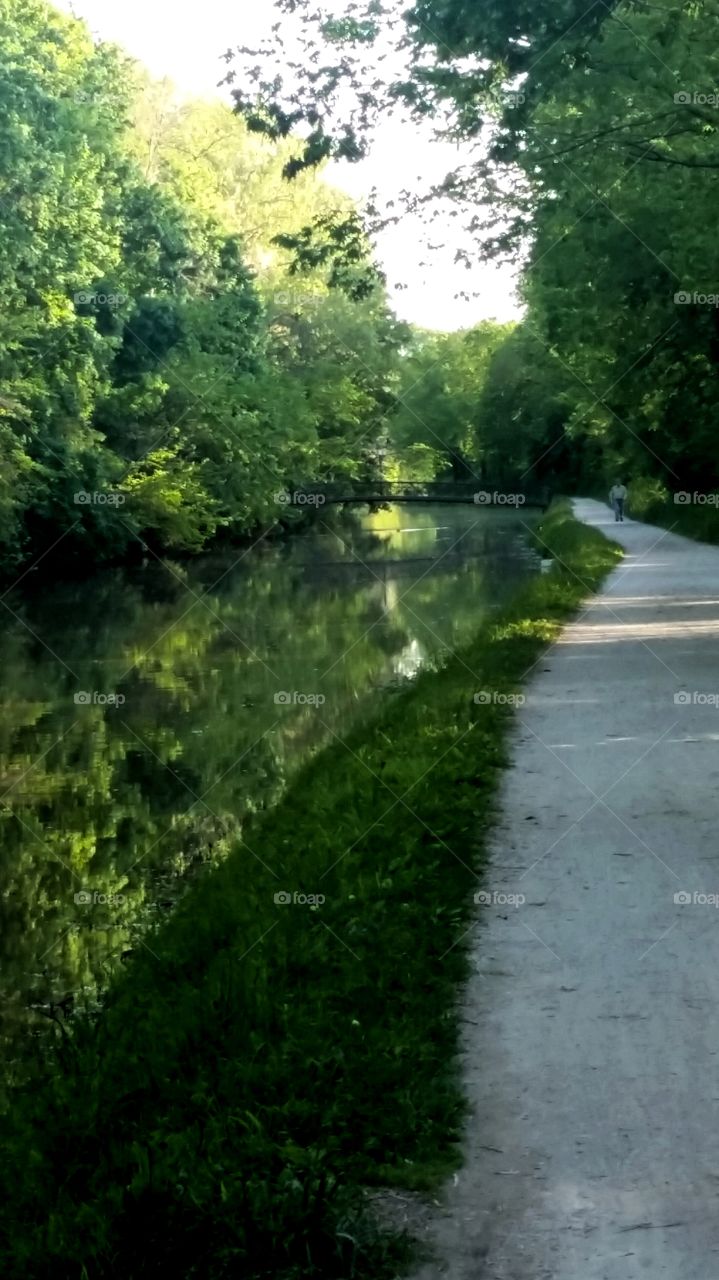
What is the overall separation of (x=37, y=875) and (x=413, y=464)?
7790 centimetres

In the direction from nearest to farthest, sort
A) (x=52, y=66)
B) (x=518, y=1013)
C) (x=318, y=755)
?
(x=518, y=1013) → (x=318, y=755) → (x=52, y=66)

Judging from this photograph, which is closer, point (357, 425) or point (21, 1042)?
point (21, 1042)

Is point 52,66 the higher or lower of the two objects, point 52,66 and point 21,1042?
the higher

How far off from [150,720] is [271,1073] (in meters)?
12.2

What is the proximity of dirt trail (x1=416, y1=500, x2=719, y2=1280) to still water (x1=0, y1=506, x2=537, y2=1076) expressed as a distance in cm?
240

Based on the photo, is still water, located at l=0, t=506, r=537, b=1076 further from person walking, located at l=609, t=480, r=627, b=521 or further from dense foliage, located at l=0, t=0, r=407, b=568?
person walking, located at l=609, t=480, r=627, b=521

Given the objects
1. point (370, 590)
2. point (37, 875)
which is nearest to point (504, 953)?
point (37, 875)

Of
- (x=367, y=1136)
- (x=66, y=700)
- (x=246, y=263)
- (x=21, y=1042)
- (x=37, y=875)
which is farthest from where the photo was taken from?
(x=246, y=263)

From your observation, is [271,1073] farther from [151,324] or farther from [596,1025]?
[151,324]

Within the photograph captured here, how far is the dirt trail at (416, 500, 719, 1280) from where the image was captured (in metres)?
4.31

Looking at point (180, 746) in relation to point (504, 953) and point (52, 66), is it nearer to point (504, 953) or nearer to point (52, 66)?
point (504, 953)

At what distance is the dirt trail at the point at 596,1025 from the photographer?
431 cm

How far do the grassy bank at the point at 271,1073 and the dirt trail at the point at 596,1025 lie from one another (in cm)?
20

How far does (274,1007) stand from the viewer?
21.0ft
